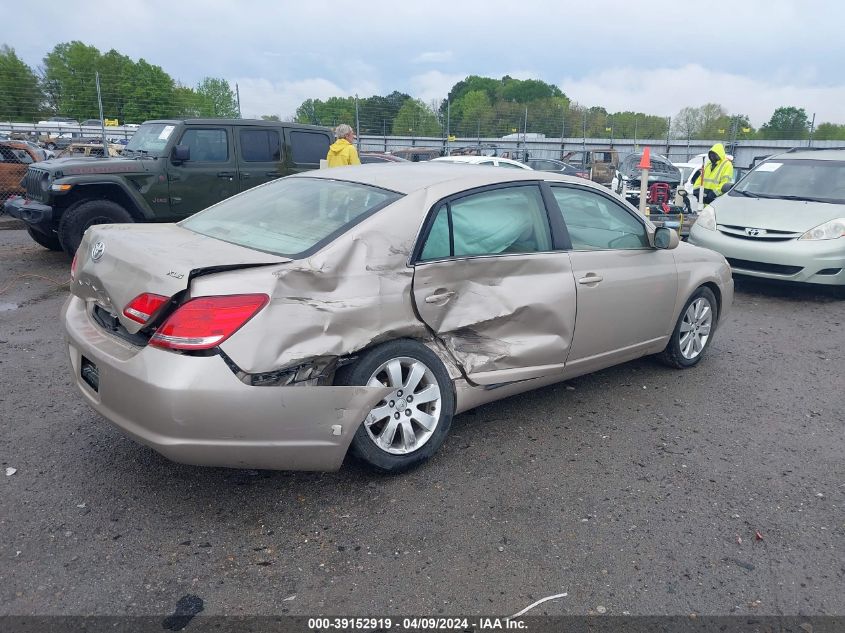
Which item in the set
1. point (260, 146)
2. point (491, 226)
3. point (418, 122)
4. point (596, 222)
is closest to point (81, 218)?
point (260, 146)

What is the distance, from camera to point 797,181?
8.46 m

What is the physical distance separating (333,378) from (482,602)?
3.89ft

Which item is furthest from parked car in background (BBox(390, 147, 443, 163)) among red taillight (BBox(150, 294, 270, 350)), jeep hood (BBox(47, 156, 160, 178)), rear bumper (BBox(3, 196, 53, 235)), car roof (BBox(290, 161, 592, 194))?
red taillight (BBox(150, 294, 270, 350))

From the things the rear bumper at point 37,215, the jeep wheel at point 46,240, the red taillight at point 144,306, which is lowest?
the jeep wheel at point 46,240

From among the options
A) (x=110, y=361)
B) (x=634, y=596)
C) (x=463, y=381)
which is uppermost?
(x=110, y=361)

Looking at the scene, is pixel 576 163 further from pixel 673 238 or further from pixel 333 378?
pixel 333 378

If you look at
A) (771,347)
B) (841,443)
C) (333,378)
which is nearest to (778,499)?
(841,443)

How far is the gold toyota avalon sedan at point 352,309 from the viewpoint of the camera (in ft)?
9.11

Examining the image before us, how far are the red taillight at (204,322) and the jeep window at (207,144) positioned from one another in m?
6.28

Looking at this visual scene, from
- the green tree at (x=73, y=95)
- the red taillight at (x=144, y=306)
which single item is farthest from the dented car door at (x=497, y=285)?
the green tree at (x=73, y=95)

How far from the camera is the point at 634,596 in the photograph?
101 inches

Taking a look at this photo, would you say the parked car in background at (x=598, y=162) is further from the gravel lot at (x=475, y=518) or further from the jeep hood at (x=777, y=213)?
the gravel lot at (x=475, y=518)

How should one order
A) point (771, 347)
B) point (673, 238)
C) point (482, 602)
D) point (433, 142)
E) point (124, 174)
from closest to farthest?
point (482, 602) < point (673, 238) < point (771, 347) < point (124, 174) < point (433, 142)

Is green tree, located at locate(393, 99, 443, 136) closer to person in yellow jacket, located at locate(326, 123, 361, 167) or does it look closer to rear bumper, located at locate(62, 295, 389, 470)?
person in yellow jacket, located at locate(326, 123, 361, 167)
